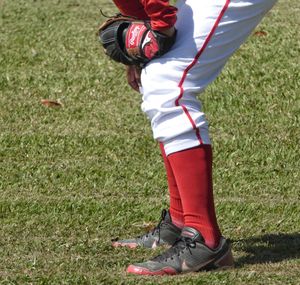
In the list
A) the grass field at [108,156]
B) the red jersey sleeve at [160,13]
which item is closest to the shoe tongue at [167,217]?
the grass field at [108,156]

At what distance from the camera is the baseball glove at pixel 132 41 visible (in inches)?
196

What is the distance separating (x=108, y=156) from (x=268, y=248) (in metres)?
2.01

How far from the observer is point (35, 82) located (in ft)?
29.0

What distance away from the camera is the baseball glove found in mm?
4988

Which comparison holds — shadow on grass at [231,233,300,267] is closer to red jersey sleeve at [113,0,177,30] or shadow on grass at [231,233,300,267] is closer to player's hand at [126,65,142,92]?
player's hand at [126,65,142,92]

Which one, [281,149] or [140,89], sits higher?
[140,89]

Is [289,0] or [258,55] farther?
[289,0]

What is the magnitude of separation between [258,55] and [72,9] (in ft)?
7.53

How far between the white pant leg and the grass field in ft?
2.08

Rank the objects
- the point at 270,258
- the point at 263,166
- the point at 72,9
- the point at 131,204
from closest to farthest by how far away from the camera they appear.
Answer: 1. the point at 270,258
2. the point at 131,204
3. the point at 263,166
4. the point at 72,9

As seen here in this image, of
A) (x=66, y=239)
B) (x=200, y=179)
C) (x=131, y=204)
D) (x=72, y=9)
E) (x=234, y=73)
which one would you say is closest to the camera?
(x=200, y=179)


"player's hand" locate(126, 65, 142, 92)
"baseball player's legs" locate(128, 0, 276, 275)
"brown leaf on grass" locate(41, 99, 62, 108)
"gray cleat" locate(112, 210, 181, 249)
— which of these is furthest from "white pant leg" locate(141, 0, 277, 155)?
"brown leaf on grass" locate(41, 99, 62, 108)

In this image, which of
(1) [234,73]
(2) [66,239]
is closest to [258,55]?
(1) [234,73]

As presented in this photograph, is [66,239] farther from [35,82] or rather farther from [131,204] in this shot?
[35,82]
